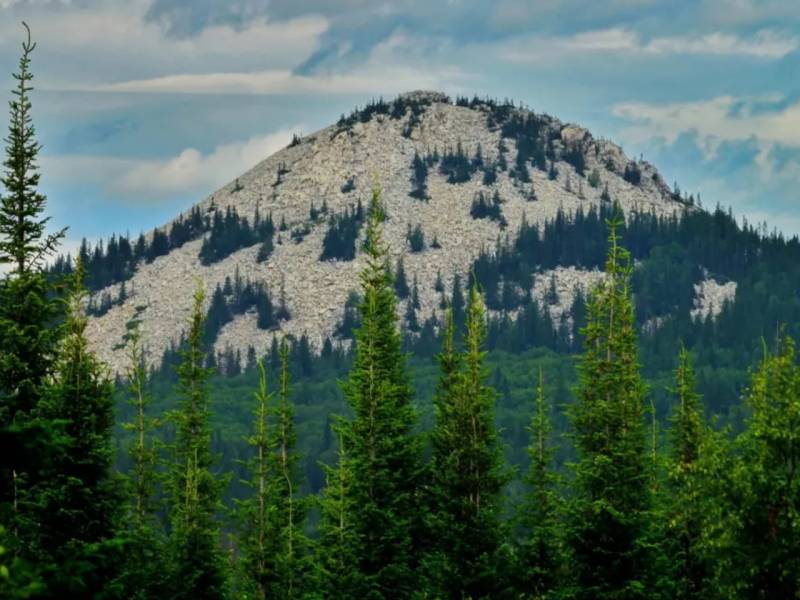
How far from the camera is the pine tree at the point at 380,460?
67.8m

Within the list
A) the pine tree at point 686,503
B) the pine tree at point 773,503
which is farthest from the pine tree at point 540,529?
the pine tree at point 773,503

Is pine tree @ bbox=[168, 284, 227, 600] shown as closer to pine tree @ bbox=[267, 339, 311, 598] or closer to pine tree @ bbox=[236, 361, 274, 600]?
pine tree @ bbox=[236, 361, 274, 600]

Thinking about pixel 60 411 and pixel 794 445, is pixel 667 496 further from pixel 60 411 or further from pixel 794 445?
pixel 60 411

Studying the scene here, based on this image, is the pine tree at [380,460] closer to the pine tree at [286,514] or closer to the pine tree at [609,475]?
the pine tree at [286,514]

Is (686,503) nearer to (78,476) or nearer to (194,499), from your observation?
(194,499)

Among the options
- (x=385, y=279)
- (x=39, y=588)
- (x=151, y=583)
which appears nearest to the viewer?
(x=39, y=588)

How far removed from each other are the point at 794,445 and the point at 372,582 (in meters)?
25.8

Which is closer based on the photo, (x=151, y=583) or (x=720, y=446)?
(x=720, y=446)

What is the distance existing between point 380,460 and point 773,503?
2772 centimetres

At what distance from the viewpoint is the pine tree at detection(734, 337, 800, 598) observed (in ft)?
149

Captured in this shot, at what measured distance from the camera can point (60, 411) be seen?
53188 millimetres

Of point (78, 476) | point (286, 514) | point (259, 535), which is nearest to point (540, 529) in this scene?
point (259, 535)

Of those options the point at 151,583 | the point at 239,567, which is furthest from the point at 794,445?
the point at 239,567

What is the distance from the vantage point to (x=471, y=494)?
64250mm
